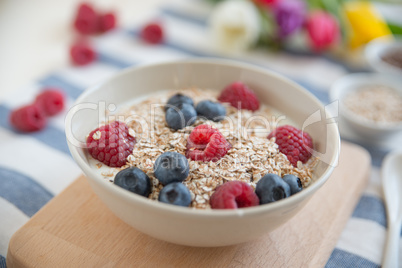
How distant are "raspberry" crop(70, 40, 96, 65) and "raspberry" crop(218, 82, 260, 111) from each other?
2.66 feet

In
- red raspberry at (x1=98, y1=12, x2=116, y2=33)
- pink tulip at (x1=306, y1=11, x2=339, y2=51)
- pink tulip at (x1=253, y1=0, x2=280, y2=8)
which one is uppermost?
pink tulip at (x1=253, y1=0, x2=280, y2=8)

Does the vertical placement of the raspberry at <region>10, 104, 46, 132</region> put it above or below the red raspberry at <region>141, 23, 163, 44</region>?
below

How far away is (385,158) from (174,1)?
145 centimetres

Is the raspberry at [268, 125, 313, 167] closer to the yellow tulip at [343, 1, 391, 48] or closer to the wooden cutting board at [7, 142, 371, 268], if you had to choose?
the wooden cutting board at [7, 142, 371, 268]

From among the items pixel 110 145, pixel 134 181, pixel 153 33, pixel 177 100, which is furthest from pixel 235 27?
pixel 134 181

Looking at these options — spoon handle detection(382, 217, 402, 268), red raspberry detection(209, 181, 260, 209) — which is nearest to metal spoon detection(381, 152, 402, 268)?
spoon handle detection(382, 217, 402, 268)

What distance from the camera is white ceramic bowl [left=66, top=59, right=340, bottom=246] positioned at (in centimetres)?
75

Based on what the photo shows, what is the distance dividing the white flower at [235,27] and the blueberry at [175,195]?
3.77 feet

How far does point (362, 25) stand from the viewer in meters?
1.80

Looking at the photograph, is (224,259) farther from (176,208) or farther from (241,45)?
(241,45)

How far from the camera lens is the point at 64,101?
150 cm

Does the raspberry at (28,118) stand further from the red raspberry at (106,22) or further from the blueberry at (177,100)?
the red raspberry at (106,22)

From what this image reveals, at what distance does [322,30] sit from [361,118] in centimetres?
57

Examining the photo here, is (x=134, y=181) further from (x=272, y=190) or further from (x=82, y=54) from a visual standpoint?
(x=82, y=54)
